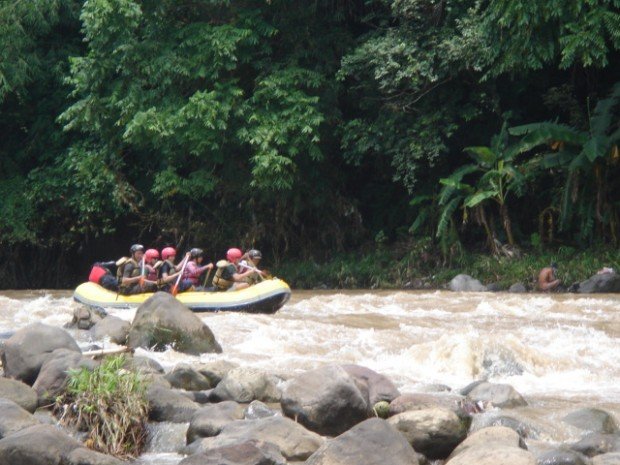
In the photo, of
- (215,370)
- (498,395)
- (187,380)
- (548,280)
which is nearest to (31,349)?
(187,380)

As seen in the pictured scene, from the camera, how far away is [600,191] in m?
17.3

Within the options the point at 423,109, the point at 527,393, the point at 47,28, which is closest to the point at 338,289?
the point at 423,109

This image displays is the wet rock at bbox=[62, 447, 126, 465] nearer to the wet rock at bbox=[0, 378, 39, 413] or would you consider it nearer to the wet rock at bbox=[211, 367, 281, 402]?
the wet rock at bbox=[0, 378, 39, 413]

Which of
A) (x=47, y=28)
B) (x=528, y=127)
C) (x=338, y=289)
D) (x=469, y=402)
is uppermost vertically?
(x=47, y=28)

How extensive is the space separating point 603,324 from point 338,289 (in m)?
8.04

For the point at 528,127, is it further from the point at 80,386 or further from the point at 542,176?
the point at 80,386

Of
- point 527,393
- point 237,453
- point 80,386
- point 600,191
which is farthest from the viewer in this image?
point 600,191

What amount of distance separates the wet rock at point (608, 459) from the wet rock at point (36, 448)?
10.2 ft

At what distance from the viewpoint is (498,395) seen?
25.5 feet

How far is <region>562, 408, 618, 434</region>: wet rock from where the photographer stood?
7062 millimetres

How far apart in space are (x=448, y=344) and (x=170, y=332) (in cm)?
265

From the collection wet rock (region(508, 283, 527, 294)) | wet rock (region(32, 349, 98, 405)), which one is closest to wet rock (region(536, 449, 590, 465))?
wet rock (region(32, 349, 98, 405))

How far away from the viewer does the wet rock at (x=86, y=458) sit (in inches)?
246

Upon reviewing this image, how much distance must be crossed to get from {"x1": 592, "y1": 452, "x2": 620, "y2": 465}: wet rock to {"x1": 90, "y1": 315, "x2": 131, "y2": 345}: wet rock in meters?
5.56
